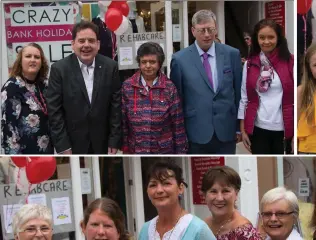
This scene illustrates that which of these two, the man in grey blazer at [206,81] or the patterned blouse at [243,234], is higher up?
the man in grey blazer at [206,81]

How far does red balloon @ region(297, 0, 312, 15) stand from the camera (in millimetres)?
3086

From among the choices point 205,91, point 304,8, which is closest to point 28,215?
point 205,91

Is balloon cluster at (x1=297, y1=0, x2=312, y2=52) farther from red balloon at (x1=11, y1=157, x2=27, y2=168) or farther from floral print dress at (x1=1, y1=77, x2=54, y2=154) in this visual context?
red balloon at (x1=11, y1=157, x2=27, y2=168)

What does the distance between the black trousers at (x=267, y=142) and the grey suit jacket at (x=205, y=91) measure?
7.0 inches

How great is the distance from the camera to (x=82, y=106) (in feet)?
9.71

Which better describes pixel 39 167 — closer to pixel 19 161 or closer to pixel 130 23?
pixel 19 161

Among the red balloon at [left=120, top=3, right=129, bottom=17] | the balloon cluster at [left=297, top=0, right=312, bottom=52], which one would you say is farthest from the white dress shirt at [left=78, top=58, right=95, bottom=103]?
the balloon cluster at [left=297, top=0, right=312, bottom=52]

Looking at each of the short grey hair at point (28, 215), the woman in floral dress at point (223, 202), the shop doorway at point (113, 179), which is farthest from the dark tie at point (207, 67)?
the short grey hair at point (28, 215)

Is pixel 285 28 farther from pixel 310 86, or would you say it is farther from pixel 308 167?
pixel 308 167

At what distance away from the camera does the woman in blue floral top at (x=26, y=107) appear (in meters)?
3.01

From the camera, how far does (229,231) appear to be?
2584mm

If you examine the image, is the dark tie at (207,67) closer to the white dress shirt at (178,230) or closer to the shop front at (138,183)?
the shop front at (138,183)

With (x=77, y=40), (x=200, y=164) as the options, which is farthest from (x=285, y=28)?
(x=77, y=40)

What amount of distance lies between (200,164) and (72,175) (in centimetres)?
76
